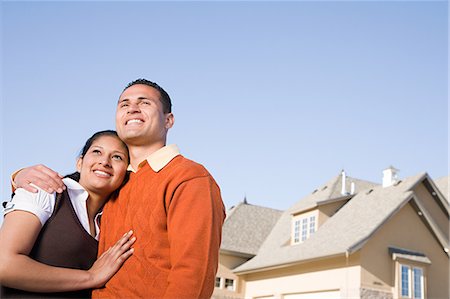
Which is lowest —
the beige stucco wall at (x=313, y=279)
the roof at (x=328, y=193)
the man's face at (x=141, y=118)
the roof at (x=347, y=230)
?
the man's face at (x=141, y=118)

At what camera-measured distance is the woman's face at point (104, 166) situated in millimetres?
3637

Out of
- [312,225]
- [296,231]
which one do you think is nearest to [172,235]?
A: [312,225]

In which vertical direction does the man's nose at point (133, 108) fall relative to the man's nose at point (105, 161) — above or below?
above

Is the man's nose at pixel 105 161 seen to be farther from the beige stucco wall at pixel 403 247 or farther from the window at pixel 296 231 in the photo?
the window at pixel 296 231

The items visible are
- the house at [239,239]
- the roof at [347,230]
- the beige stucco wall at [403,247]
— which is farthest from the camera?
the house at [239,239]

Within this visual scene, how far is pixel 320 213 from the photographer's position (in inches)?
933

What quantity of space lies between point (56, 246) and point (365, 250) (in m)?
17.6

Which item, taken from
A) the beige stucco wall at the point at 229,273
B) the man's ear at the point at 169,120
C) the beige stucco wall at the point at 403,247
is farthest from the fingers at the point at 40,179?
the beige stucco wall at the point at 229,273

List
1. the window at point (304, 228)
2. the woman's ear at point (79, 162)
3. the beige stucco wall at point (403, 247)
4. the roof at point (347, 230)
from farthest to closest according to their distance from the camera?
the window at point (304, 228) → the roof at point (347, 230) → the beige stucco wall at point (403, 247) → the woman's ear at point (79, 162)

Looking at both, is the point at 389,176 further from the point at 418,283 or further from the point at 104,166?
the point at 104,166

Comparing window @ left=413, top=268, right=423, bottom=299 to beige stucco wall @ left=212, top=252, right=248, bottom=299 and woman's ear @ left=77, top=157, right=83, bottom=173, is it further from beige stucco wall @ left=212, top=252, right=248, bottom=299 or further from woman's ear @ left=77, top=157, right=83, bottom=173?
woman's ear @ left=77, top=157, right=83, bottom=173

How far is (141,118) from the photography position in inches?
137

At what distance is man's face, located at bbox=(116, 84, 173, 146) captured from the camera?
349 centimetres

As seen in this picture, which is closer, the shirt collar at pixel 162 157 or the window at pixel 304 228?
the shirt collar at pixel 162 157
